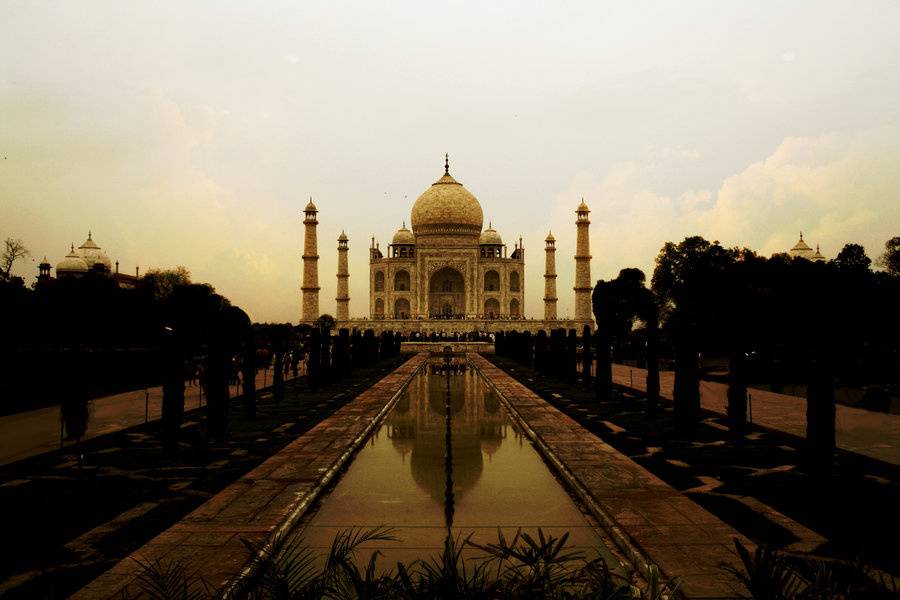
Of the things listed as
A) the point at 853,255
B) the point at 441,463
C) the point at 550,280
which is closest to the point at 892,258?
the point at 853,255

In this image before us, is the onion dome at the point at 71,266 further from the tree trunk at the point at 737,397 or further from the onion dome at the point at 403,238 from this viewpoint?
the tree trunk at the point at 737,397

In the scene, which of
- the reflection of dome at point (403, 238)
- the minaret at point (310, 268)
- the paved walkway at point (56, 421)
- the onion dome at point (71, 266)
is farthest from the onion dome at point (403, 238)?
the paved walkway at point (56, 421)

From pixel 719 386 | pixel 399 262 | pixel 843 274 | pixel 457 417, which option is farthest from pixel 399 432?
pixel 399 262

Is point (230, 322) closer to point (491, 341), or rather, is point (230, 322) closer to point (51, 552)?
point (51, 552)

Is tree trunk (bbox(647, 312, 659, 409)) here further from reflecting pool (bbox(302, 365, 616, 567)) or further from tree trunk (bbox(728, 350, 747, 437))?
reflecting pool (bbox(302, 365, 616, 567))

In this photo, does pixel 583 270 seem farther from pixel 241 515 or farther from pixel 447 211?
pixel 241 515

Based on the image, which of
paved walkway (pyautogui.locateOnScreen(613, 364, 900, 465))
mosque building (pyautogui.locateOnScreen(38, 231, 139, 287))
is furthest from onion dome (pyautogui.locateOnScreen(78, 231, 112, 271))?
paved walkway (pyautogui.locateOnScreen(613, 364, 900, 465))
